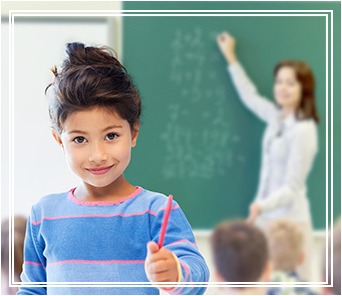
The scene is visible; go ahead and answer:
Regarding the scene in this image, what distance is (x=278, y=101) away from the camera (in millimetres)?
1632

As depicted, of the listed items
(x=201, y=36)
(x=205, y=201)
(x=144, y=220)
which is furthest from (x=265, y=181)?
(x=144, y=220)

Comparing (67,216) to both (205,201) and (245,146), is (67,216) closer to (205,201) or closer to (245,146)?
(205,201)

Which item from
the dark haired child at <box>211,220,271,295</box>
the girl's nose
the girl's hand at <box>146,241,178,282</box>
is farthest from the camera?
the dark haired child at <box>211,220,271,295</box>

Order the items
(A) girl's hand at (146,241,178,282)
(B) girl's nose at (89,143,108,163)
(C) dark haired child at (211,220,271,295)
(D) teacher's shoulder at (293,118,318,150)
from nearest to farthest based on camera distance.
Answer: (A) girl's hand at (146,241,178,282) → (B) girl's nose at (89,143,108,163) → (D) teacher's shoulder at (293,118,318,150) → (C) dark haired child at (211,220,271,295)

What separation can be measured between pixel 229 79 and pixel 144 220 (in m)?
1.20

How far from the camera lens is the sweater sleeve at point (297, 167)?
1.50 metres

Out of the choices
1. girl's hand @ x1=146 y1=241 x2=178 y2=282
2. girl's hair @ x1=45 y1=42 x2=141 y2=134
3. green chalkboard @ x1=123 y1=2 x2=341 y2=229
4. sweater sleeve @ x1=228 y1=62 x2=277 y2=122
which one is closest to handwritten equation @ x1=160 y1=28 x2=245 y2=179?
green chalkboard @ x1=123 y1=2 x2=341 y2=229

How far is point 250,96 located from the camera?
1507 mm

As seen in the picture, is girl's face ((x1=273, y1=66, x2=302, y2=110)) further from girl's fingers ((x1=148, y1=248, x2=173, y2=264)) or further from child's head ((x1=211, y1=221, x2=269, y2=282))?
girl's fingers ((x1=148, y1=248, x2=173, y2=264))

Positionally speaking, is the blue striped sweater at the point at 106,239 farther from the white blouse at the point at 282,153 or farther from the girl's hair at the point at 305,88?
the girl's hair at the point at 305,88

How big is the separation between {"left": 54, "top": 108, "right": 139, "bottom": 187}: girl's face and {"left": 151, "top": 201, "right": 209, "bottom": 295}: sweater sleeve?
0.09m

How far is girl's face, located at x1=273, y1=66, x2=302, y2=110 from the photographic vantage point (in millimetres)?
1609

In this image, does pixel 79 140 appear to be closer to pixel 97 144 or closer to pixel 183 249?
pixel 97 144

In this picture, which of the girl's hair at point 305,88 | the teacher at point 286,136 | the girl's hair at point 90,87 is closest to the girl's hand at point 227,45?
the teacher at point 286,136
